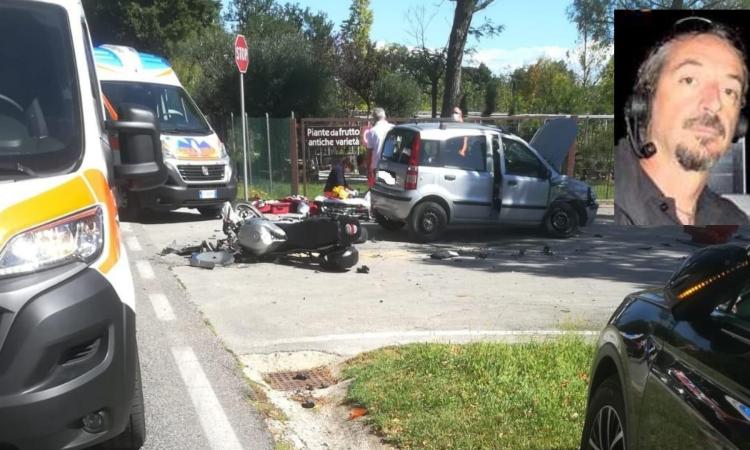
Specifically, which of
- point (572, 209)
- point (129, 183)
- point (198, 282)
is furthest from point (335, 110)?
point (129, 183)

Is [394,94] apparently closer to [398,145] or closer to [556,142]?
[556,142]

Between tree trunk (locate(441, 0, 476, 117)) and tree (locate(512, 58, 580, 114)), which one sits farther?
tree (locate(512, 58, 580, 114))

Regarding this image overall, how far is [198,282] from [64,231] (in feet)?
19.9

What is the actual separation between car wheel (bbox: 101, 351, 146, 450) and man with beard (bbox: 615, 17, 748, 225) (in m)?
5.79

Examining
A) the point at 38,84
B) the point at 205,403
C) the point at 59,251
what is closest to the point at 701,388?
the point at 59,251

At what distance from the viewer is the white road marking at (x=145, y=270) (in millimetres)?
9758

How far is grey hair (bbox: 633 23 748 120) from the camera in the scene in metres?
7.87

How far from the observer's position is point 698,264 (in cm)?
322

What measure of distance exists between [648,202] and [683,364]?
595 cm

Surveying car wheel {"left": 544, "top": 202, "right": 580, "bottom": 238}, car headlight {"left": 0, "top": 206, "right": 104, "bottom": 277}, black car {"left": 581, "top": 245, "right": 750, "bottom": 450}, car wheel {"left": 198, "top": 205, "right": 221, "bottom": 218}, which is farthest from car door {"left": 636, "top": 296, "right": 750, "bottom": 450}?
car wheel {"left": 198, "top": 205, "right": 221, "bottom": 218}

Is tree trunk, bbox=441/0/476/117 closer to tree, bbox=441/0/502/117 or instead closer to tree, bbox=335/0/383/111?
tree, bbox=441/0/502/117

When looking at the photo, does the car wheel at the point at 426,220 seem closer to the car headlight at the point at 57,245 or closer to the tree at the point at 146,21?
the car headlight at the point at 57,245

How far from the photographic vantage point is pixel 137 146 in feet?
15.2

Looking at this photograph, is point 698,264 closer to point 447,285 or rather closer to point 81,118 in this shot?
point 81,118
